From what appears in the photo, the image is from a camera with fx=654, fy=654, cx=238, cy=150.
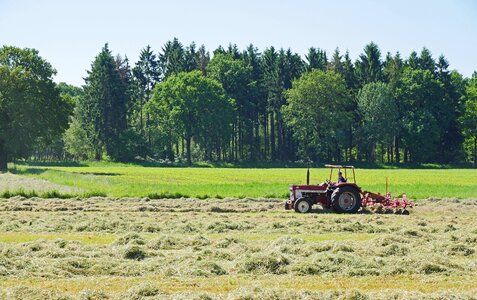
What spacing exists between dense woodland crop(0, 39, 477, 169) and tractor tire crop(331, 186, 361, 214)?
63.0 metres

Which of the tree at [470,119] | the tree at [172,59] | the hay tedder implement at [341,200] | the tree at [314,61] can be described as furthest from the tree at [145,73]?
the hay tedder implement at [341,200]

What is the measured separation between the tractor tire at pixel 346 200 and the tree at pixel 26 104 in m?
44.4

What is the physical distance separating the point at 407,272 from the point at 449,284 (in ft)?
3.69

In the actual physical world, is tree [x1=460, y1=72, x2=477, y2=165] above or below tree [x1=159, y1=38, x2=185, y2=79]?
below

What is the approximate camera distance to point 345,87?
92.9m

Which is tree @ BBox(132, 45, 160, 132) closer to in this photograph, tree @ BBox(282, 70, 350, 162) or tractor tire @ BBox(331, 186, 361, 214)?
tree @ BBox(282, 70, 350, 162)

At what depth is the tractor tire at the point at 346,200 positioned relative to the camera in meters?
25.1

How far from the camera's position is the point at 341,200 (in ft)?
82.5

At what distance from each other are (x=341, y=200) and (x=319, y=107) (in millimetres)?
66209

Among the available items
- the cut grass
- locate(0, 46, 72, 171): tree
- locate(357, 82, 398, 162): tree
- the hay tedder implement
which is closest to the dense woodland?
locate(357, 82, 398, 162): tree

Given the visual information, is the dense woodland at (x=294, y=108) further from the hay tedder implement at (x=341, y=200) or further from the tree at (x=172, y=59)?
the hay tedder implement at (x=341, y=200)

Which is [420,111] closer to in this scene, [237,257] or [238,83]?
[238,83]

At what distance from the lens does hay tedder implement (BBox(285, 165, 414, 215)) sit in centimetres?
2511

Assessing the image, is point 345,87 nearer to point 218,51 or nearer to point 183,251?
point 218,51
